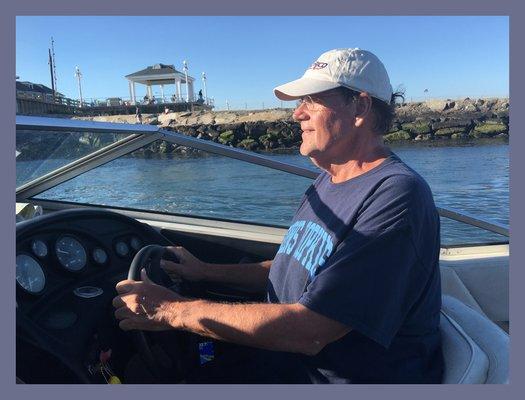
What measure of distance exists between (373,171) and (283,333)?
1.71 ft

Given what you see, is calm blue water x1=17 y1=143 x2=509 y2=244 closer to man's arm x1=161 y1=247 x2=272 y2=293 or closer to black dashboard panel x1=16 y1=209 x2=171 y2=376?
man's arm x1=161 y1=247 x2=272 y2=293

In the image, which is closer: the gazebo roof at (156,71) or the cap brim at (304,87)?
the cap brim at (304,87)

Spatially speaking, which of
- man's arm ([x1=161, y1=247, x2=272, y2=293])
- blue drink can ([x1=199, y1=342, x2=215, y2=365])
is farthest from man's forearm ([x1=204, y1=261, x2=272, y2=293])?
blue drink can ([x1=199, y1=342, x2=215, y2=365])

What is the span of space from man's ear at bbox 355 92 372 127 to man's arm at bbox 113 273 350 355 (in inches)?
24.8

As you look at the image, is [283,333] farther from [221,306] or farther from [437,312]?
[437,312]

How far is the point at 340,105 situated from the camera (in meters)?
1.55

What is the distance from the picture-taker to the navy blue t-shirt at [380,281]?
120 cm

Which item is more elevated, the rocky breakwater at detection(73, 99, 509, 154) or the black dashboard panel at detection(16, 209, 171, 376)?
the rocky breakwater at detection(73, 99, 509, 154)

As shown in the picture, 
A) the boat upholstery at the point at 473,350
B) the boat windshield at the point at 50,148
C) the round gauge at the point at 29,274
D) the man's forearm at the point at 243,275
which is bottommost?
the boat upholstery at the point at 473,350

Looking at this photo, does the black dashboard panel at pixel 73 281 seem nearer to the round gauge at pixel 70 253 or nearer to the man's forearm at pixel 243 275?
the round gauge at pixel 70 253

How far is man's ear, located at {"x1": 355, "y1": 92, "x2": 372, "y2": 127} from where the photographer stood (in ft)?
5.05

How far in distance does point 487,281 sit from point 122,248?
1647mm

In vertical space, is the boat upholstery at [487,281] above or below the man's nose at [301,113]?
below

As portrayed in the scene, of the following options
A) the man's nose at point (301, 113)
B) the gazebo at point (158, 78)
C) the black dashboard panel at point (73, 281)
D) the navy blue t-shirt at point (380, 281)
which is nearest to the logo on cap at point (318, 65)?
the man's nose at point (301, 113)
